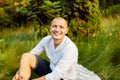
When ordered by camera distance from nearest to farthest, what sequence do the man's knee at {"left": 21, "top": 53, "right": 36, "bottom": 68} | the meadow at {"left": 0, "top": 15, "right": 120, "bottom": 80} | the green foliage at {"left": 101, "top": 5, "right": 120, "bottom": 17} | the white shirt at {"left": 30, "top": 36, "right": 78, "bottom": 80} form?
the white shirt at {"left": 30, "top": 36, "right": 78, "bottom": 80}
the man's knee at {"left": 21, "top": 53, "right": 36, "bottom": 68}
the meadow at {"left": 0, "top": 15, "right": 120, "bottom": 80}
the green foliage at {"left": 101, "top": 5, "right": 120, "bottom": 17}

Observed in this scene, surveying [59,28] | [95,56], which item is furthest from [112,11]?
[59,28]

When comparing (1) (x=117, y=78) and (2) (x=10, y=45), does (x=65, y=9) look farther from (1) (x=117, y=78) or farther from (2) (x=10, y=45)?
(1) (x=117, y=78)

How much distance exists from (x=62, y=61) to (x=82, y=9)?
2956 mm

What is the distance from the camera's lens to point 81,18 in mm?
7719

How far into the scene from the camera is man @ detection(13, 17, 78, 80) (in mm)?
4840

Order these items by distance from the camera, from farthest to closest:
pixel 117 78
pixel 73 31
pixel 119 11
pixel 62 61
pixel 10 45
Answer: pixel 119 11 → pixel 73 31 → pixel 10 45 → pixel 117 78 → pixel 62 61

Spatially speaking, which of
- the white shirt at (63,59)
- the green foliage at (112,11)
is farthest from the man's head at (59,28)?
the green foliage at (112,11)

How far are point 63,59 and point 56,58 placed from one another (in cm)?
23

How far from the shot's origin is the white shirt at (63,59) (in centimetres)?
483

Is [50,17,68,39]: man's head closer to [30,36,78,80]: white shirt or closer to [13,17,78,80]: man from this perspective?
[13,17,78,80]: man

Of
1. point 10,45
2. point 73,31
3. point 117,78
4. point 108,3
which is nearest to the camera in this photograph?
point 117,78

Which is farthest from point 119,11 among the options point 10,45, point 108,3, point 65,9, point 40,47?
point 40,47

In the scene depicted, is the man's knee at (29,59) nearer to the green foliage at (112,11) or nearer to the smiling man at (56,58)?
the smiling man at (56,58)

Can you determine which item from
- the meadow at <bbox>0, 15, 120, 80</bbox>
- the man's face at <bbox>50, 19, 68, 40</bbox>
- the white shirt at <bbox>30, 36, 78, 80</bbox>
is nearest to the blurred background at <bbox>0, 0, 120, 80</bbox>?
the meadow at <bbox>0, 15, 120, 80</bbox>
